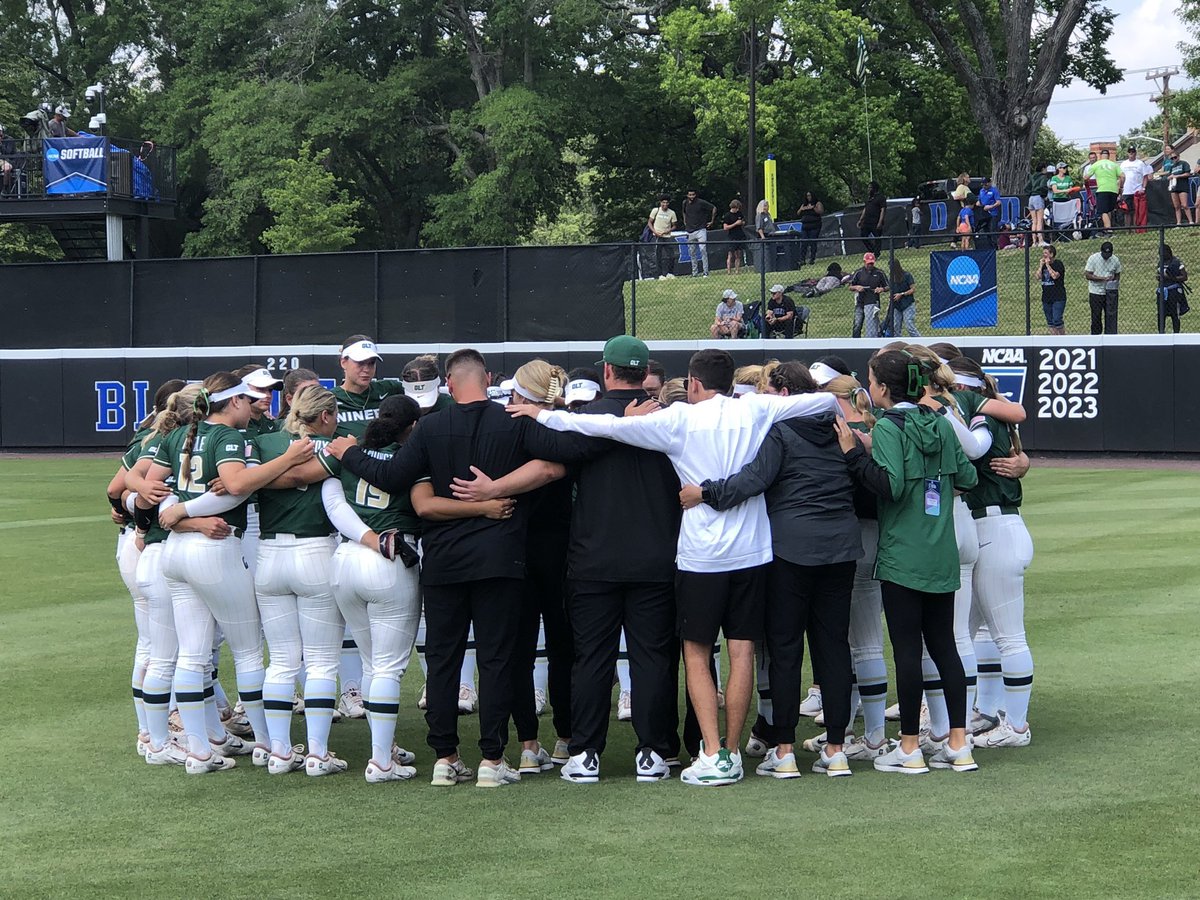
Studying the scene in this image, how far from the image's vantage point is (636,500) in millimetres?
6594

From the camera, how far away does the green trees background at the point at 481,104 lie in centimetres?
4738

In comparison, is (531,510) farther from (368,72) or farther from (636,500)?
(368,72)

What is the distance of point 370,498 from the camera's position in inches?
263

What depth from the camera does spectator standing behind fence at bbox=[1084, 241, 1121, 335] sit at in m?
23.0

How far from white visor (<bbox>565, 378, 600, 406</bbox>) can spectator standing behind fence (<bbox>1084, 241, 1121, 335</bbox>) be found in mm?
17915

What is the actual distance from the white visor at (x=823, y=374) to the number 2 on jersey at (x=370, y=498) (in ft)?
7.68

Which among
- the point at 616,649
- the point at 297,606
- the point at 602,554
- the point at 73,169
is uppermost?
the point at 73,169

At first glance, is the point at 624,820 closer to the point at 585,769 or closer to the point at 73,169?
the point at 585,769

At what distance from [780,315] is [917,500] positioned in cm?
1854

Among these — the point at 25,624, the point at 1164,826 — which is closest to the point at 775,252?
the point at 25,624

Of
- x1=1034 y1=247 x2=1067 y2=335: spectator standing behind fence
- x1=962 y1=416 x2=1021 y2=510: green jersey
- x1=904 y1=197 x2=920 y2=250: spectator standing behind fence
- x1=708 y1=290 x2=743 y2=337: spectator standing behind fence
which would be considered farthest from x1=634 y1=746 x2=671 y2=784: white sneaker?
x1=904 y1=197 x2=920 y2=250: spectator standing behind fence

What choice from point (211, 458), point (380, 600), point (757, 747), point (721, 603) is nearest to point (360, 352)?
point (211, 458)

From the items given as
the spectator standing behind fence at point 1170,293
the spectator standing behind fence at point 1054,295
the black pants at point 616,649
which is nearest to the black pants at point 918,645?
the black pants at point 616,649

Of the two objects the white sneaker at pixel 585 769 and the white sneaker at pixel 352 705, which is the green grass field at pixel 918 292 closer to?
the white sneaker at pixel 352 705
